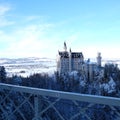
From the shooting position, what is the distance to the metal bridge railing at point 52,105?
2.75 metres

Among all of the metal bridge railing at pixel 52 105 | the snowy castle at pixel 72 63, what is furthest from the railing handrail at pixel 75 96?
the snowy castle at pixel 72 63

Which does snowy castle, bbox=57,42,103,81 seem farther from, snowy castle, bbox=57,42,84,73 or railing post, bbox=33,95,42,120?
railing post, bbox=33,95,42,120

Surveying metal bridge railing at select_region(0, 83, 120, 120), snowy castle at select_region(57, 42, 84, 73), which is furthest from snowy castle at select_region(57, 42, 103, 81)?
metal bridge railing at select_region(0, 83, 120, 120)

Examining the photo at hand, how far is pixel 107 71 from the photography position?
8238 centimetres

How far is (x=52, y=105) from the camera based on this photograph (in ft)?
10.5

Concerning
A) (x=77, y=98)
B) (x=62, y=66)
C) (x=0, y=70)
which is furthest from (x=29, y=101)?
(x=62, y=66)

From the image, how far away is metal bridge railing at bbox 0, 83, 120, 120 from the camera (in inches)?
108

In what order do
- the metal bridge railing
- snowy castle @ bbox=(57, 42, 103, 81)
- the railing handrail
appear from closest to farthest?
the railing handrail, the metal bridge railing, snowy castle @ bbox=(57, 42, 103, 81)

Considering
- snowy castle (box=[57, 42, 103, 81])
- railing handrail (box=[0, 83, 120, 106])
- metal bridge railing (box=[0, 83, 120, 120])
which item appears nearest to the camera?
railing handrail (box=[0, 83, 120, 106])

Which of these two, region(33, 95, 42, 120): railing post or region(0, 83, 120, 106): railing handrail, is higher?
region(0, 83, 120, 106): railing handrail

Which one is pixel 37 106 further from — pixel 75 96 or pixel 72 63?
pixel 72 63

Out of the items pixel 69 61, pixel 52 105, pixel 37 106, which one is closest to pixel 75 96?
pixel 52 105

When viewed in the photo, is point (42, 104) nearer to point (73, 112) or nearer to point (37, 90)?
point (37, 90)

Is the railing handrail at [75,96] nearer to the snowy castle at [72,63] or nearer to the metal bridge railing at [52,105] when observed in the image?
the metal bridge railing at [52,105]
